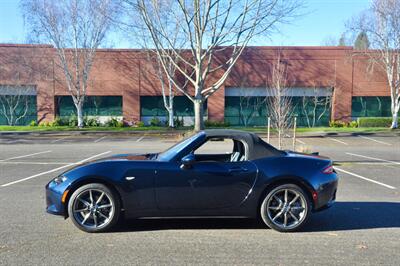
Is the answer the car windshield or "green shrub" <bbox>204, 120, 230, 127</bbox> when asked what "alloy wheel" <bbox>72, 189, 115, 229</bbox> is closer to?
the car windshield

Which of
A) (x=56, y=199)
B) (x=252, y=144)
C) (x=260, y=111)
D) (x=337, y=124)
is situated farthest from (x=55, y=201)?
(x=337, y=124)

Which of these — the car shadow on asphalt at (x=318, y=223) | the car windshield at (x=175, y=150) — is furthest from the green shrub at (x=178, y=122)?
the car windshield at (x=175, y=150)

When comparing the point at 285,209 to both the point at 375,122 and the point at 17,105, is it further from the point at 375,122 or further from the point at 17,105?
the point at 17,105

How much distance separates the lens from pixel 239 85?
32.3 metres

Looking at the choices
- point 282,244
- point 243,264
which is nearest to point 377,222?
point 282,244

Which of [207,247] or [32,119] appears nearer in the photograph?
[207,247]

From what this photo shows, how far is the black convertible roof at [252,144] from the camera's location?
5.03 m

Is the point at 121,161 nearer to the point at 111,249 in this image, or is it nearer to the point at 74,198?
the point at 74,198

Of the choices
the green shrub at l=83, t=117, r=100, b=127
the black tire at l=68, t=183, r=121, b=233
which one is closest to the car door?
the black tire at l=68, t=183, r=121, b=233

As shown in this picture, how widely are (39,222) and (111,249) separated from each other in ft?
5.60

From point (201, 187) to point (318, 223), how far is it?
193 centimetres

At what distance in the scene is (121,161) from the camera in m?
4.98

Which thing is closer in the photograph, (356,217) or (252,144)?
(252,144)

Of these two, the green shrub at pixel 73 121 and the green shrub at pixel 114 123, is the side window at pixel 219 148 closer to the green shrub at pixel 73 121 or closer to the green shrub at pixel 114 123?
the green shrub at pixel 114 123
